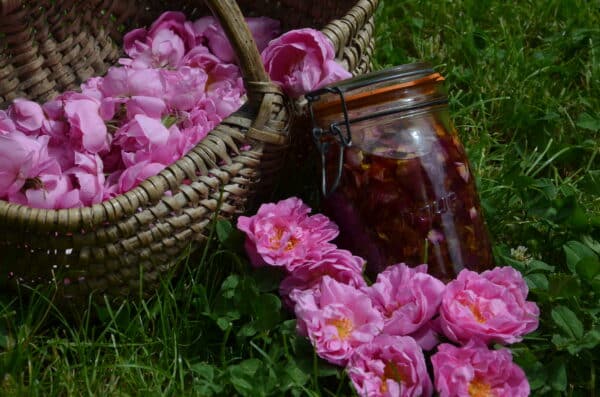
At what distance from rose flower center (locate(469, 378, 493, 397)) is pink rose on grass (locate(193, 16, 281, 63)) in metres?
0.78

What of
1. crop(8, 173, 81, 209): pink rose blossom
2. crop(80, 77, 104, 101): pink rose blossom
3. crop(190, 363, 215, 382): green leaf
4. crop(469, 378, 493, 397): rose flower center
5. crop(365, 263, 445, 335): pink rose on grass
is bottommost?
crop(469, 378, 493, 397): rose flower center

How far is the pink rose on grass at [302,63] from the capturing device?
1208 mm

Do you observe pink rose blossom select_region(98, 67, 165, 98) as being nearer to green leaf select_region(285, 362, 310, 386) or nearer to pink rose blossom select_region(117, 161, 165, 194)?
pink rose blossom select_region(117, 161, 165, 194)

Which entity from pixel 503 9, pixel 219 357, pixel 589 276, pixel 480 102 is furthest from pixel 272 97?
pixel 503 9

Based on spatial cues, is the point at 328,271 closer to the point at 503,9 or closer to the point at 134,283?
the point at 134,283

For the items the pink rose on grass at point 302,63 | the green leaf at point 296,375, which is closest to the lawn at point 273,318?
the green leaf at point 296,375

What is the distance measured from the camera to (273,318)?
1.12 metres

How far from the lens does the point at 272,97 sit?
1.18 metres

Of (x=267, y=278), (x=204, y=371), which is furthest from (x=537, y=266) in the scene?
(x=204, y=371)

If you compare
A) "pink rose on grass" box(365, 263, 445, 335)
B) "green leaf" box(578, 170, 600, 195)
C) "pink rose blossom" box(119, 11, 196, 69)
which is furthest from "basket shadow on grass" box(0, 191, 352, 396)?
"green leaf" box(578, 170, 600, 195)

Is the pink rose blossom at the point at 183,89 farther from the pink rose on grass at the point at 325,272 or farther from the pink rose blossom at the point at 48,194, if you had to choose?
the pink rose on grass at the point at 325,272

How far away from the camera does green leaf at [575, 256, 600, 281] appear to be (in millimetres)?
1159

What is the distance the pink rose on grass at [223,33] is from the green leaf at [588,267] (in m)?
0.71

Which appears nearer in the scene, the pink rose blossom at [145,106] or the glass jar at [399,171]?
the glass jar at [399,171]
